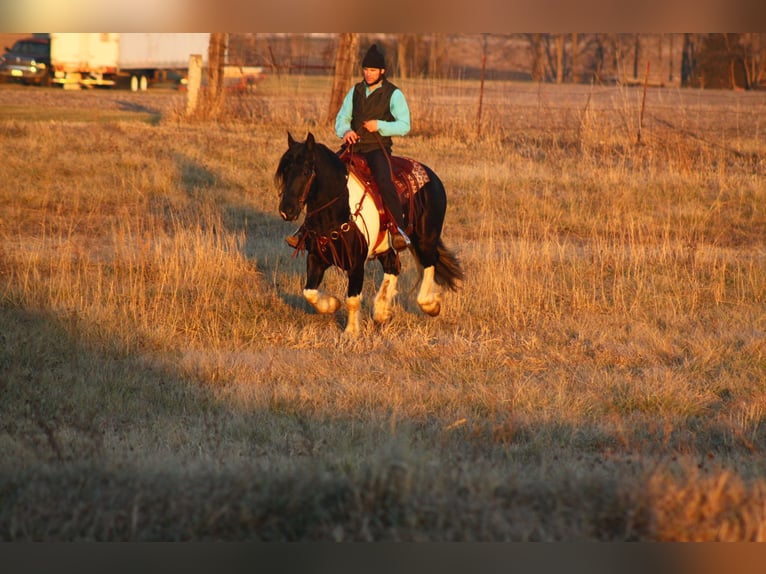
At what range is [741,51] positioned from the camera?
47.9m

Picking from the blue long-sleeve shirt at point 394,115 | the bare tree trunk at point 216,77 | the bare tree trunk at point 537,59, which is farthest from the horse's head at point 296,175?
the bare tree trunk at point 537,59

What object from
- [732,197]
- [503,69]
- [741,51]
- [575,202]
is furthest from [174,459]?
[503,69]

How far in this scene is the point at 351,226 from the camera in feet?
29.6

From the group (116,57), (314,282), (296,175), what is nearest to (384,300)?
(314,282)

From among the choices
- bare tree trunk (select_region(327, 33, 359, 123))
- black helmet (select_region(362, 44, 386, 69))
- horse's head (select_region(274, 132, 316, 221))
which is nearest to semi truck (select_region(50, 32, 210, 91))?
bare tree trunk (select_region(327, 33, 359, 123))

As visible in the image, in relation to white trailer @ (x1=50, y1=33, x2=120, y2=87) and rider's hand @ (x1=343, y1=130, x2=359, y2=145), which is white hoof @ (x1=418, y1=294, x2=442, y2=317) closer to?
rider's hand @ (x1=343, y1=130, x2=359, y2=145)

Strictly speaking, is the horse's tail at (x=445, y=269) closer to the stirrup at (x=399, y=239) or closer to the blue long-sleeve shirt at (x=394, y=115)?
the stirrup at (x=399, y=239)

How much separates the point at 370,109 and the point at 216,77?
730 inches

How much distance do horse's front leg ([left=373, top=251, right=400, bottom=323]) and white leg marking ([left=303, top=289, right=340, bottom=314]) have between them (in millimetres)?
452

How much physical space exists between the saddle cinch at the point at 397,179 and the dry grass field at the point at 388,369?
109cm

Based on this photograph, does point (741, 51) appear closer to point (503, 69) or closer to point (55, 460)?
point (503, 69)

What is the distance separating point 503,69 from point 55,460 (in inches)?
3155

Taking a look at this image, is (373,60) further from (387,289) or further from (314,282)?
(387,289)

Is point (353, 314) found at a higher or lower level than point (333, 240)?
lower
